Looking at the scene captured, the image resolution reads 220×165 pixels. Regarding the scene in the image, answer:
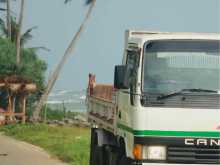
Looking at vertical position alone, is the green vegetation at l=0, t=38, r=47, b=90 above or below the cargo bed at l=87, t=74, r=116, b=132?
above

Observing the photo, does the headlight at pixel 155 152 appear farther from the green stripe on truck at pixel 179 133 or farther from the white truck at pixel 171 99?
the green stripe on truck at pixel 179 133

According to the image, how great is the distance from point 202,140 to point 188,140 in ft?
0.57

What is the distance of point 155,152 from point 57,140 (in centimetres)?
1551

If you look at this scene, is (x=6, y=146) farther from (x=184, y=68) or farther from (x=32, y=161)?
(x=184, y=68)

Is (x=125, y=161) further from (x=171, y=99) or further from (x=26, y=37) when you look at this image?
(x=26, y=37)

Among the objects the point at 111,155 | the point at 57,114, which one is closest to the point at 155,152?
the point at 111,155

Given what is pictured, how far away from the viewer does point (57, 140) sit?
81.9 ft

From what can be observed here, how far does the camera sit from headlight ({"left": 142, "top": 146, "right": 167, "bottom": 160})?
9.62m

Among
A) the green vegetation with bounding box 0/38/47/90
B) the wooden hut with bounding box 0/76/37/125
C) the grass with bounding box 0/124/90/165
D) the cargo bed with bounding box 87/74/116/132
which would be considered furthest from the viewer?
the green vegetation with bounding box 0/38/47/90

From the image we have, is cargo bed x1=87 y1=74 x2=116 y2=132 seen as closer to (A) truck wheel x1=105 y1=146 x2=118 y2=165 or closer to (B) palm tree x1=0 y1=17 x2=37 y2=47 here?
(A) truck wheel x1=105 y1=146 x2=118 y2=165

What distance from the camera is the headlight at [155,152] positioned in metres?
9.62

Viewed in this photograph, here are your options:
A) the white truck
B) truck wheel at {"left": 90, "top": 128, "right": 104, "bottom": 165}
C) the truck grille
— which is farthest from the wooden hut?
the truck grille

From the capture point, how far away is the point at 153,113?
956 cm

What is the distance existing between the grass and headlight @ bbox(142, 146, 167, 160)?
27.1 feet
